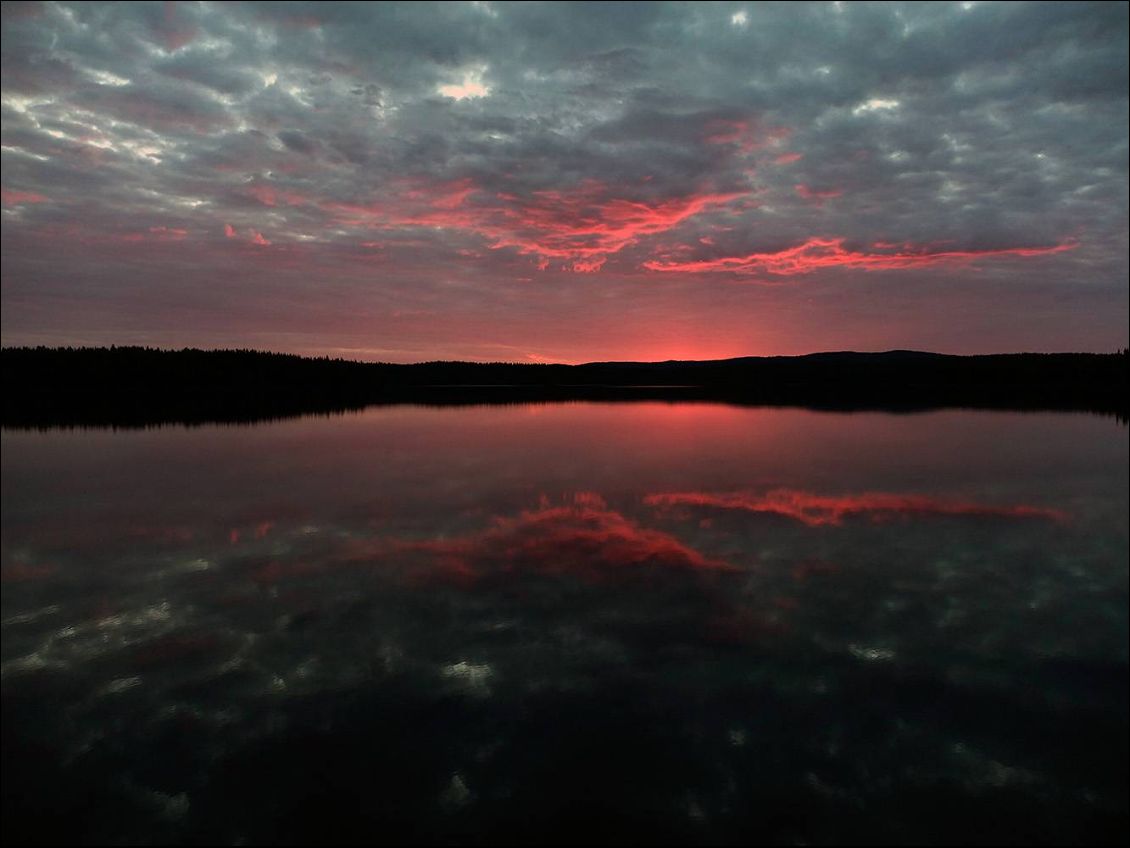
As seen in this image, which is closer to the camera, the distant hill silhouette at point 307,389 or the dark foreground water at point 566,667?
the dark foreground water at point 566,667

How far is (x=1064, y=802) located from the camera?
6.97 m

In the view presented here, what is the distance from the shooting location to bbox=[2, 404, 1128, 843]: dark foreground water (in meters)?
6.89

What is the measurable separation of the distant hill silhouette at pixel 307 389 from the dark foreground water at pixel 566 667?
3821 cm

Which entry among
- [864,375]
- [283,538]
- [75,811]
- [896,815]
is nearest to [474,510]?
[283,538]

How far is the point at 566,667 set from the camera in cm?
976

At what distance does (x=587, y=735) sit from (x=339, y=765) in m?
2.94

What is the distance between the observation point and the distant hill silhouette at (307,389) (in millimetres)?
60688

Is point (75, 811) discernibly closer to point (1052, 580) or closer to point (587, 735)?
point (587, 735)

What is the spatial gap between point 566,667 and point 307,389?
107 meters

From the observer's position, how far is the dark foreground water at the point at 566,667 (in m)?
6.89

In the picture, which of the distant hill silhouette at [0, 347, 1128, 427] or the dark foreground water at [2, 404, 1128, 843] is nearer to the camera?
the dark foreground water at [2, 404, 1128, 843]

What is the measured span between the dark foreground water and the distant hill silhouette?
38.2 m

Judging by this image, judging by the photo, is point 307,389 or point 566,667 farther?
point 307,389

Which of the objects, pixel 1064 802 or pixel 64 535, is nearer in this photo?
pixel 1064 802
